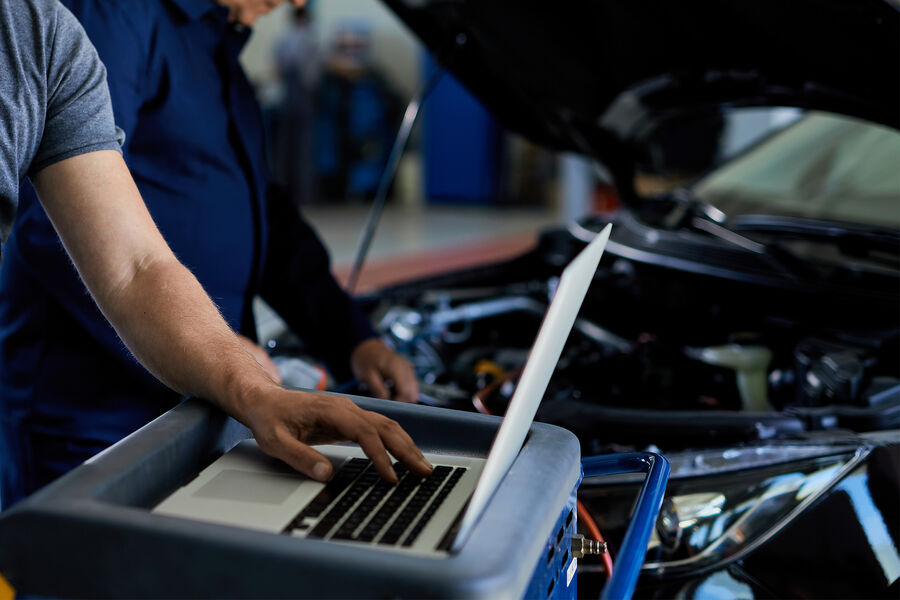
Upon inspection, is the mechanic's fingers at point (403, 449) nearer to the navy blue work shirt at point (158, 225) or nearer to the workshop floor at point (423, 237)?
the navy blue work shirt at point (158, 225)

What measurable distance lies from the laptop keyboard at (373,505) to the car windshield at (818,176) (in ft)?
4.33

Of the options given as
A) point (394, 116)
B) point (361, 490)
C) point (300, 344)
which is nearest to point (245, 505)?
point (361, 490)

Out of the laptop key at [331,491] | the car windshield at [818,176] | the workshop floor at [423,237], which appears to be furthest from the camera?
the workshop floor at [423,237]

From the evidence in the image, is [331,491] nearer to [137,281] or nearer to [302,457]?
[302,457]

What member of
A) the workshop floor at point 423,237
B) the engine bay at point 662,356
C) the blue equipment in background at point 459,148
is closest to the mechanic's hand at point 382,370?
the engine bay at point 662,356

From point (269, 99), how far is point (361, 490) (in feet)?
24.9

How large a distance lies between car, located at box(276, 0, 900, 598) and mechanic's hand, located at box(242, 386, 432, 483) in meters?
0.51

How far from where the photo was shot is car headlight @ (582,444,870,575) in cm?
112

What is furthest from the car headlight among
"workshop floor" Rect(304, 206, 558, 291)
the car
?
"workshop floor" Rect(304, 206, 558, 291)

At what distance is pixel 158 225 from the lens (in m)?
1.24

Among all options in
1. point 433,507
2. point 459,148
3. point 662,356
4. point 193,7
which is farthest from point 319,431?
point 459,148

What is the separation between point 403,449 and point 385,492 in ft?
0.14

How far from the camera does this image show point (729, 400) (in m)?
1.52

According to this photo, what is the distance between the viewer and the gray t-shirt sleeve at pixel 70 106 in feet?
3.18
